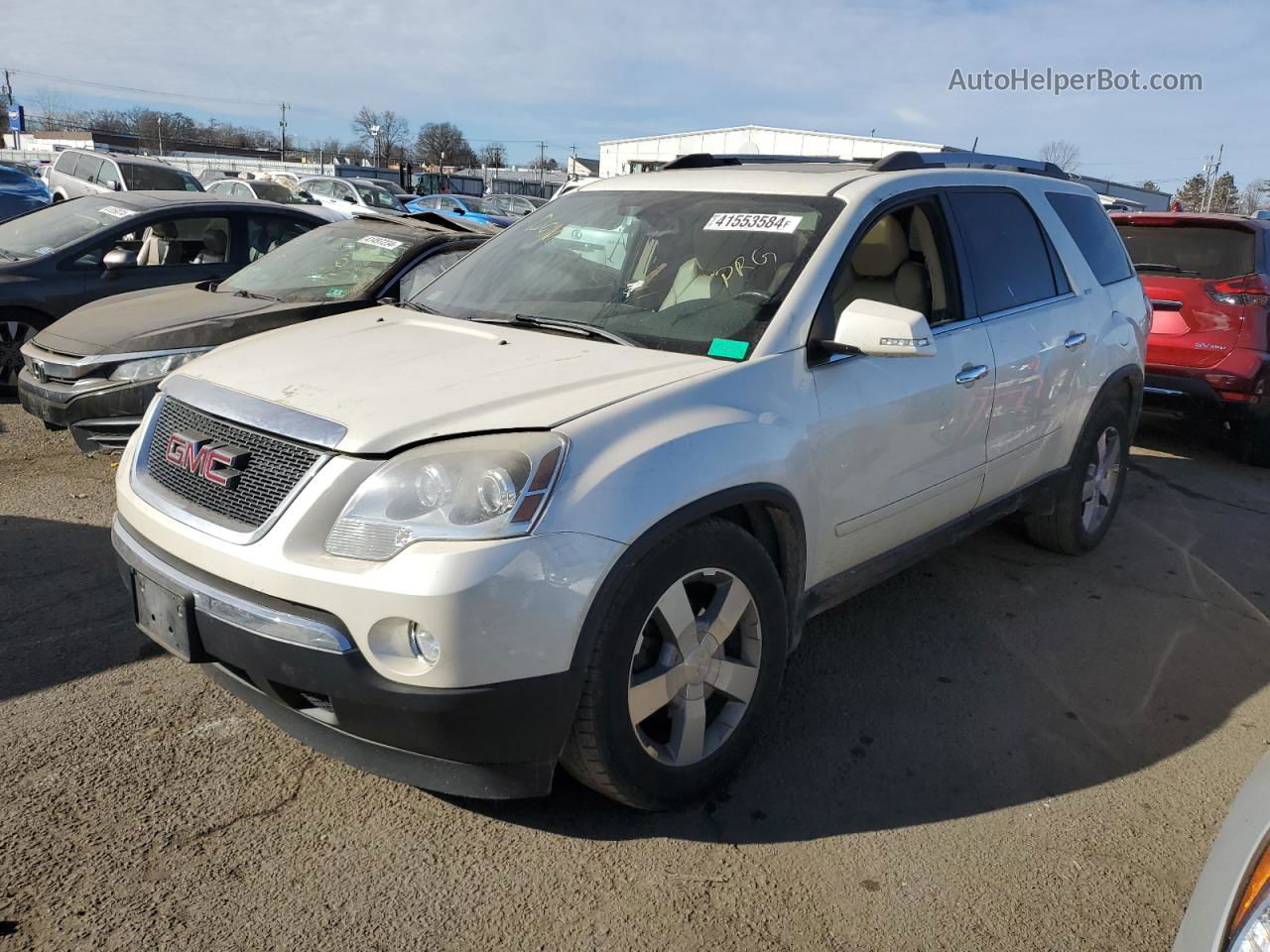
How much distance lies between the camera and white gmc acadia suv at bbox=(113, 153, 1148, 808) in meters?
2.29

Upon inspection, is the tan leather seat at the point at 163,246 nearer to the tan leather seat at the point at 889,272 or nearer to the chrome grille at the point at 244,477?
the chrome grille at the point at 244,477

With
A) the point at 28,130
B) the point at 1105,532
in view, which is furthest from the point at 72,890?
the point at 28,130

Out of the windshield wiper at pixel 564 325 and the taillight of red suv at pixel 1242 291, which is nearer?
the windshield wiper at pixel 564 325

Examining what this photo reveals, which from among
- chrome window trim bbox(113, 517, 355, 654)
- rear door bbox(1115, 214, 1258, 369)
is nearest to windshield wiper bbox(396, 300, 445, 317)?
chrome window trim bbox(113, 517, 355, 654)

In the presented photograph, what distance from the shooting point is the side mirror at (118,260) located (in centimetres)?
692

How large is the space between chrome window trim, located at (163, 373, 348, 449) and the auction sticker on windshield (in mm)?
1609

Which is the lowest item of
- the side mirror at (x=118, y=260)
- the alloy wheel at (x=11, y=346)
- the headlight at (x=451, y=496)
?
the alloy wheel at (x=11, y=346)

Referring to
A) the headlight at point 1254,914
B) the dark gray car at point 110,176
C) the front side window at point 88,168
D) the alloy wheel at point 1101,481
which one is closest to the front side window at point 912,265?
the alloy wheel at point 1101,481

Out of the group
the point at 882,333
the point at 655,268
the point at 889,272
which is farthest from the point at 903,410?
the point at 655,268

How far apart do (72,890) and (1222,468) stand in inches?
294

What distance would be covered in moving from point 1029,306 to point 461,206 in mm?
23501

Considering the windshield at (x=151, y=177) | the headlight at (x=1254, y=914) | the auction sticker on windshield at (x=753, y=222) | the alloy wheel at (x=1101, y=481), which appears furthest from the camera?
the windshield at (x=151, y=177)

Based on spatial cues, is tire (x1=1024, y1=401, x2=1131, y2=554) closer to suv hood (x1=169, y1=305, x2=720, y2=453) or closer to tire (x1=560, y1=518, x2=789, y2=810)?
tire (x1=560, y1=518, x2=789, y2=810)

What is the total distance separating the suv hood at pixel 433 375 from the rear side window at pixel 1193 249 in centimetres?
573
